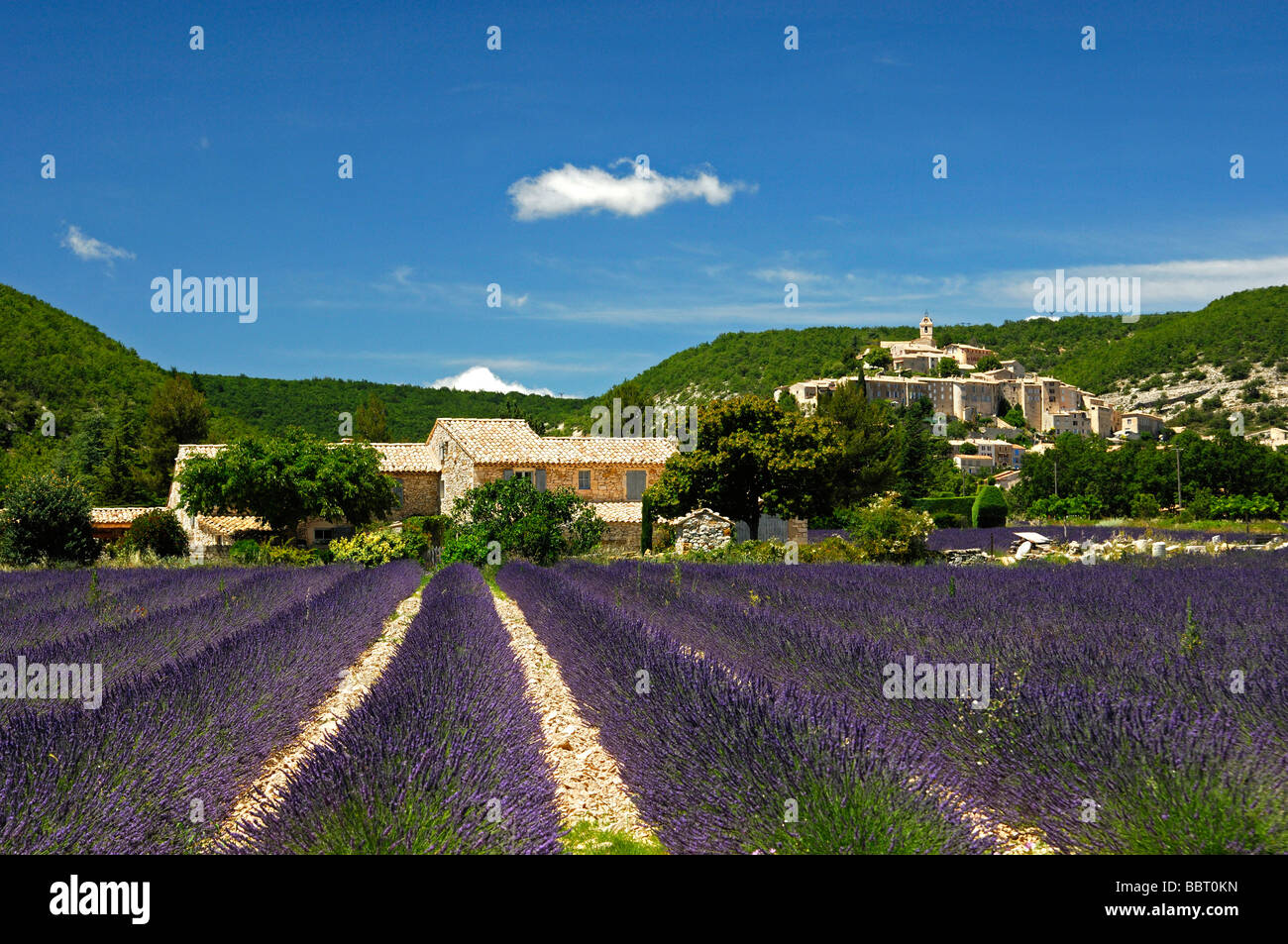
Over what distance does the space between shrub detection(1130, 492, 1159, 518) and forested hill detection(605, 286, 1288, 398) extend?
45334mm

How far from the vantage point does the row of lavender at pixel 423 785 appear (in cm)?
294

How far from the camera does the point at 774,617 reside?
23.7 feet

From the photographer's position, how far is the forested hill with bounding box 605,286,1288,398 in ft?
274

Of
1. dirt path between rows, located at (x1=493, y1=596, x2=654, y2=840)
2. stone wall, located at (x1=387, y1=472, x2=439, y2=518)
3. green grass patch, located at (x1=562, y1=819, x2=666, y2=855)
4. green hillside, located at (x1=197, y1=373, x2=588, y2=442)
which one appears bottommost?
dirt path between rows, located at (x1=493, y1=596, x2=654, y2=840)

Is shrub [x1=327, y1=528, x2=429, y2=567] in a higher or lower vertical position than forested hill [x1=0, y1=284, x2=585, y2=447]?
lower

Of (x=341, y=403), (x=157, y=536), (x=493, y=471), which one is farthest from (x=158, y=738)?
(x=341, y=403)

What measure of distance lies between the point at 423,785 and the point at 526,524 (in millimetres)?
16475

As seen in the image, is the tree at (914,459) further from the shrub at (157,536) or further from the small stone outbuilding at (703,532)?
the shrub at (157,536)

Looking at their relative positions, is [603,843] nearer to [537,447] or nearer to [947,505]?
[537,447]

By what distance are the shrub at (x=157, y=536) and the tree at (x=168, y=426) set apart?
53.0ft

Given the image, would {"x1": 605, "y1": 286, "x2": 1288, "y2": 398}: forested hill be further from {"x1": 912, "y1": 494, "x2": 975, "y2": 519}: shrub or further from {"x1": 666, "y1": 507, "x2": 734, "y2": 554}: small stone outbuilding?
{"x1": 666, "y1": 507, "x2": 734, "y2": 554}: small stone outbuilding

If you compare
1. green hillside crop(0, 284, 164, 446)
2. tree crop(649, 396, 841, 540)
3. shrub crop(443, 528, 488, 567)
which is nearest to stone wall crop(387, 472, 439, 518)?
tree crop(649, 396, 841, 540)

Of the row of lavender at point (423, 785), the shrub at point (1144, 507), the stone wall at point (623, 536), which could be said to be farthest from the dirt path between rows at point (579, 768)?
the shrub at point (1144, 507)
